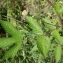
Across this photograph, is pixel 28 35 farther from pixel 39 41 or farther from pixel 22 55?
pixel 39 41

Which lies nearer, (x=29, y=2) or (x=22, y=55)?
(x=22, y=55)

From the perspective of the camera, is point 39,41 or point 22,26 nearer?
point 39,41

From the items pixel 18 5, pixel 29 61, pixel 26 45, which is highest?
pixel 18 5

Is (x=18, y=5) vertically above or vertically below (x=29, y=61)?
above

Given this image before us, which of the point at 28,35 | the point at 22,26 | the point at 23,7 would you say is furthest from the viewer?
the point at 23,7

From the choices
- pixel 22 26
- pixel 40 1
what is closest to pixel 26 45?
pixel 22 26

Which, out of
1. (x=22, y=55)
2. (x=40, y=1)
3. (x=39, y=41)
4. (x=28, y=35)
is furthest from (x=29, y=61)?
(x=39, y=41)

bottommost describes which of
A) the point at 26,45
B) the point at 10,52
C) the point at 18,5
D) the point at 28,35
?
the point at 26,45

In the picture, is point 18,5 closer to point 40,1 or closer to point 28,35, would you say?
point 40,1

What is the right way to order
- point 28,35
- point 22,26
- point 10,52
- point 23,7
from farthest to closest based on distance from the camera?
point 23,7
point 22,26
point 28,35
point 10,52
